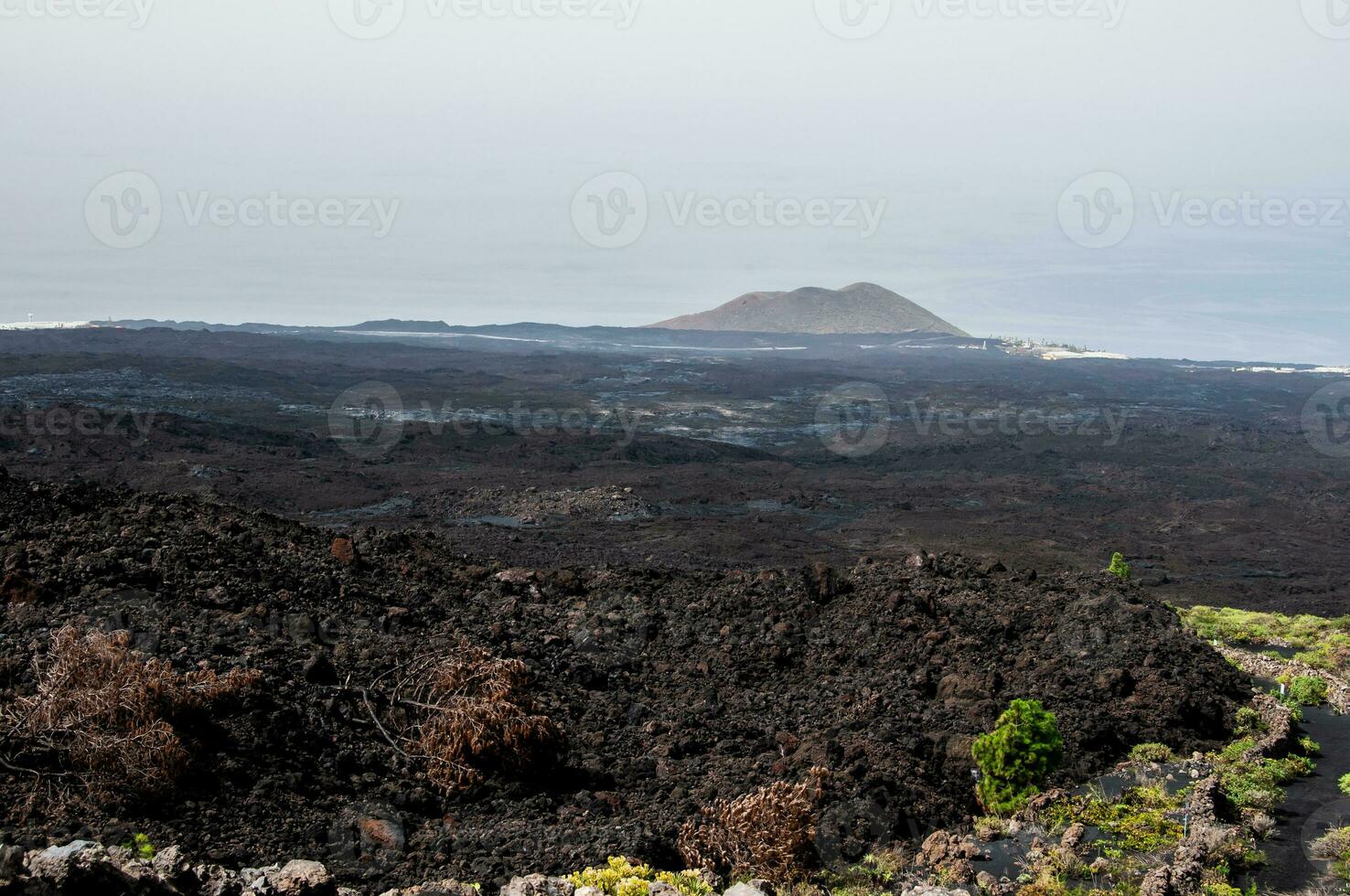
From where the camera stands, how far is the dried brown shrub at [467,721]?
7754 mm

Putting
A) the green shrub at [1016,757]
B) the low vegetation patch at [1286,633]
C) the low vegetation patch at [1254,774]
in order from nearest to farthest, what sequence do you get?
the green shrub at [1016,757] → the low vegetation patch at [1254,774] → the low vegetation patch at [1286,633]

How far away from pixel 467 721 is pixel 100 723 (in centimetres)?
242

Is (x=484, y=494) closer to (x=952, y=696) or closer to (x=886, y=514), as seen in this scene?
(x=886, y=514)

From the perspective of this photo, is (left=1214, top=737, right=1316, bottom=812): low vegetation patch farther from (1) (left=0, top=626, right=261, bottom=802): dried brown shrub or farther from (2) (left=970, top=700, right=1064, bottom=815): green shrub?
(1) (left=0, top=626, right=261, bottom=802): dried brown shrub

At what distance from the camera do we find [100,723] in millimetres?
6863

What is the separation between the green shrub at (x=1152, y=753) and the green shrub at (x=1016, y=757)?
1587 mm

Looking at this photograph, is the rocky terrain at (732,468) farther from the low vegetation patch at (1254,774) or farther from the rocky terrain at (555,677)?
the low vegetation patch at (1254,774)

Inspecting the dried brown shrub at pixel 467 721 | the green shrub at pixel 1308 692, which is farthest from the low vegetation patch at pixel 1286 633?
the dried brown shrub at pixel 467 721

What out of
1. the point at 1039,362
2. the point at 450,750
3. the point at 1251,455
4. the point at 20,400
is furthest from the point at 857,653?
the point at 1039,362

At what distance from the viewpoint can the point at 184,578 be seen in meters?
10.4

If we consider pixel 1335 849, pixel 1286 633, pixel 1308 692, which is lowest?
pixel 1286 633

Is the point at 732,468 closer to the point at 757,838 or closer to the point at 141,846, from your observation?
the point at 757,838

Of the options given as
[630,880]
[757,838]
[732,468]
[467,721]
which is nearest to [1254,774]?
[757,838]

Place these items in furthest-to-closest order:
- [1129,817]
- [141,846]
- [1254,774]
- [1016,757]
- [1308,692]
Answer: [1308,692] < [1254,774] < [1016,757] < [1129,817] < [141,846]
